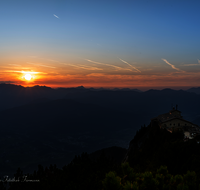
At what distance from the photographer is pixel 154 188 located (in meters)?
10.3

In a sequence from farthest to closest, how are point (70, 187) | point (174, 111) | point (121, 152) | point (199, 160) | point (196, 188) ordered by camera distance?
point (121, 152)
point (174, 111)
point (199, 160)
point (70, 187)
point (196, 188)

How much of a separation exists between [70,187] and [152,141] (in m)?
39.5

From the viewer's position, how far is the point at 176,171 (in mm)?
25531

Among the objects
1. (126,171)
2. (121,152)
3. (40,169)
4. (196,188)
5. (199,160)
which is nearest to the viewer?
(196,188)

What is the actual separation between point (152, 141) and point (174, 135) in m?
7.62

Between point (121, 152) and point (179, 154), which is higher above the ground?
point (179, 154)

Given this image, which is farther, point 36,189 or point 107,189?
point 36,189

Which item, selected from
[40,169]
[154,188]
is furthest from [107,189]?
[40,169]

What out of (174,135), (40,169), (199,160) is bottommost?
(40,169)

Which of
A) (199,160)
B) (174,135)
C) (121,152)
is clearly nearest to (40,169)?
(199,160)

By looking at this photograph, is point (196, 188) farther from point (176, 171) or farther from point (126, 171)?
point (176, 171)

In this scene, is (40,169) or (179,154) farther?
(40,169)

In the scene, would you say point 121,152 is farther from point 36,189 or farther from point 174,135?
point 36,189

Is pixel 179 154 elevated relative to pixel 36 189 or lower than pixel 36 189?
elevated
